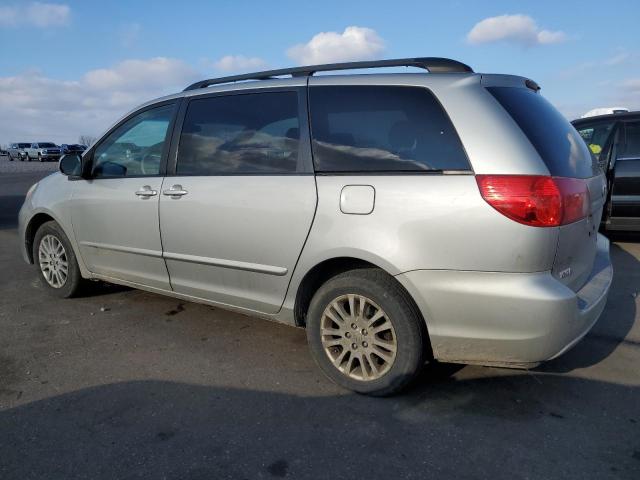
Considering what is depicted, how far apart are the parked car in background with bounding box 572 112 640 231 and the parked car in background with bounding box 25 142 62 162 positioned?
48975 mm

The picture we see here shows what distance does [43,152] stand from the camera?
47.2 m

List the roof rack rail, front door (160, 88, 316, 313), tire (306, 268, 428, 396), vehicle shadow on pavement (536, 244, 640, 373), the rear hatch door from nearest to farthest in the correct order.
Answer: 1. the rear hatch door
2. tire (306, 268, 428, 396)
3. the roof rack rail
4. front door (160, 88, 316, 313)
5. vehicle shadow on pavement (536, 244, 640, 373)

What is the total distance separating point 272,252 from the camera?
3.26 metres

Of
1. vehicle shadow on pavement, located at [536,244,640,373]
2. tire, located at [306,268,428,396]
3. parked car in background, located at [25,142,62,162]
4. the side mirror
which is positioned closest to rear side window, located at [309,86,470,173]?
tire, located at [306,268,428,396]

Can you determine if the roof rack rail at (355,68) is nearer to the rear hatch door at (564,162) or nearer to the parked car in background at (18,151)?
the rear hatch door at (564,162)

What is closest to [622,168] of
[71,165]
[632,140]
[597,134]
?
[632,140]

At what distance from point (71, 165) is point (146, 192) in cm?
107

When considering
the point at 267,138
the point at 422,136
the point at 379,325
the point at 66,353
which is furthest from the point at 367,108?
the point at 66,353

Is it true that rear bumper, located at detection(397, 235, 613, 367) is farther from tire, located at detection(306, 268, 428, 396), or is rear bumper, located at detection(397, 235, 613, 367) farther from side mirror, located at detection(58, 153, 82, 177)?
side mirror, located at detection(58, 153, 82, 177)

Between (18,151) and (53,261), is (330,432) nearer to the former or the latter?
(53,261)

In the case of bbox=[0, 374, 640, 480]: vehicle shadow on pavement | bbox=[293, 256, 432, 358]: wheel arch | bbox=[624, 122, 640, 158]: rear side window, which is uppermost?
bbox=[624, 122, 640, 158]: rear side window

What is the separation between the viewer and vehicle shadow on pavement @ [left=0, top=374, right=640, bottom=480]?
93.0 inches

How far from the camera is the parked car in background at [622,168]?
20.8 ft

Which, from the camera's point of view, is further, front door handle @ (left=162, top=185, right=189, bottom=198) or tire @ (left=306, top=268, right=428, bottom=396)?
front door handle @ (left=162, top=185, right=189, bottom=198)
